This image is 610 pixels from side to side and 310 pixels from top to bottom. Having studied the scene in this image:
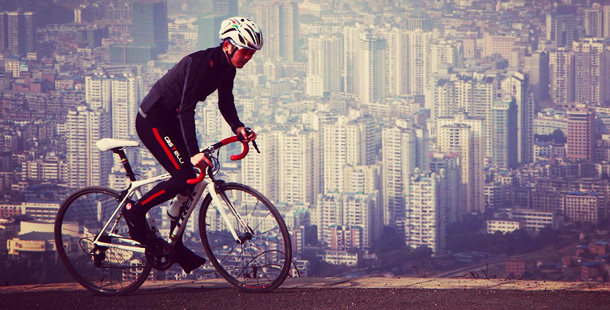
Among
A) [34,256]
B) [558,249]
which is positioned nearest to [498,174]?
[558,249]

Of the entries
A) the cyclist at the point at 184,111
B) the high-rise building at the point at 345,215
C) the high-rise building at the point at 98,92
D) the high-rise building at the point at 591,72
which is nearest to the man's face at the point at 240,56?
the cyclist at the point at 184,111

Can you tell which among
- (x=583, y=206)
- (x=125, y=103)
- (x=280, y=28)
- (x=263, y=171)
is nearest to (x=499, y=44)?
(x=280, y=28)

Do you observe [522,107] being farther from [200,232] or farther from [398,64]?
[200,232]

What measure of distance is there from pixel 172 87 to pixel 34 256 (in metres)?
16.1

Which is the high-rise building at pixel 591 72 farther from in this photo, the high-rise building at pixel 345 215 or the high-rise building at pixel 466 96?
the high-rise building at pixel 345 215

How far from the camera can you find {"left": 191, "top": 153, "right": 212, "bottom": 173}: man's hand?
9.37 feet

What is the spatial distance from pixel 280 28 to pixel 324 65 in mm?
6703

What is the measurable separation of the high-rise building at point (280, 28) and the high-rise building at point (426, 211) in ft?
87.7

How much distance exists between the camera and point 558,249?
155ft

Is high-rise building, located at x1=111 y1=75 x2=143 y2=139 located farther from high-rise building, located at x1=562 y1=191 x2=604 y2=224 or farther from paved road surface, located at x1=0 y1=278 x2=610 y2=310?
paved road surface, located at x1=0 y1=278 x2=610 y2=310

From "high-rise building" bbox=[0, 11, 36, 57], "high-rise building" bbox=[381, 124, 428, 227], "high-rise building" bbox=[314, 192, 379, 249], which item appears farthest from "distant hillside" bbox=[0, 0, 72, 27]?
"high-rise building" bbox=[314, 192, 379, 249]

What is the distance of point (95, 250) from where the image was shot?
330 centimetres

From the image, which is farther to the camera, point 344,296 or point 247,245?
point 247,245

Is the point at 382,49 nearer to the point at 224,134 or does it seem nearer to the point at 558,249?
the point at 224,134
